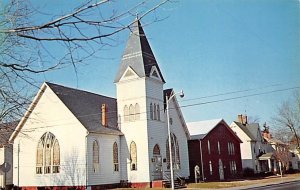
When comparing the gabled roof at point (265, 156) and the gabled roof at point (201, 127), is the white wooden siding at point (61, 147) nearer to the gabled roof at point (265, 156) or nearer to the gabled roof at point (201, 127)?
the gabled roof at point (201, 127)

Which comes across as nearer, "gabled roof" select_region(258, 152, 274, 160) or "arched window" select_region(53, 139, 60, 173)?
"arched window" select_region(53, 139, 60, 173)

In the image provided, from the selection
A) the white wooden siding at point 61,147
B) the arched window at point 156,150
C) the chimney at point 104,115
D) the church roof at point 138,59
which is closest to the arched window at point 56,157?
the white wooden siding at point 61,147

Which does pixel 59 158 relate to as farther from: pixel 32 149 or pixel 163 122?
pixel 163 122

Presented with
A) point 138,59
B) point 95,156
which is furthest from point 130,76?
point 95,156

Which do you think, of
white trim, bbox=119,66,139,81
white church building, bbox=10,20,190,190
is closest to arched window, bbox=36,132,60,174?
white church building, bbox=10,20,190,190

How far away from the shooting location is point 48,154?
888 inches

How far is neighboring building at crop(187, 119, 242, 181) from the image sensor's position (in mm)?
30016

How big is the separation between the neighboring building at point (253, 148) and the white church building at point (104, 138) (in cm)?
2102

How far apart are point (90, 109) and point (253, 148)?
26.0 m

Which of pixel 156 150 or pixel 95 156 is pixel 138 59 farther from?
pixel 95 156

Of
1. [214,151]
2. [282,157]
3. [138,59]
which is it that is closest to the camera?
[138,59]

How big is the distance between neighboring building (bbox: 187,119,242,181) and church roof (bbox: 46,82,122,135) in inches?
313

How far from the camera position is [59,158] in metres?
21.9

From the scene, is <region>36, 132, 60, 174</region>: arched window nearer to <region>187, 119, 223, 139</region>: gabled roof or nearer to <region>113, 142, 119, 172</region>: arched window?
Result: <region>113, 142, 119, 172</region>: arched window
